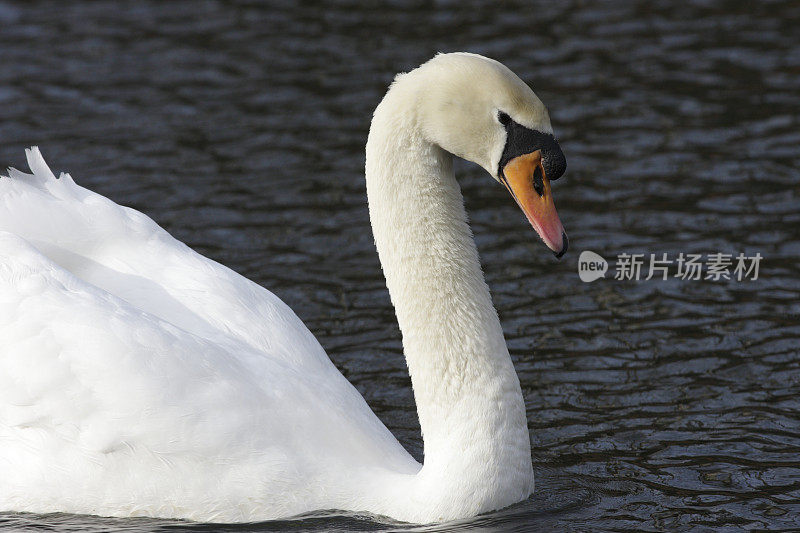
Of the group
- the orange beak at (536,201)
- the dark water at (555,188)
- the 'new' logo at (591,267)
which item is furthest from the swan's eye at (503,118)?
the 'new' logo at (591,267)

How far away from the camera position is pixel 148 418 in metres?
6.08

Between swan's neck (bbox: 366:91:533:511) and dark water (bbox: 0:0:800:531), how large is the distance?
0.26 m

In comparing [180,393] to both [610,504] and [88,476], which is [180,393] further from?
[610,504]

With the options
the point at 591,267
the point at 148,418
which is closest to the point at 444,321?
the point at 148,418

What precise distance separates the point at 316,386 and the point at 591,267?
11.5 feet

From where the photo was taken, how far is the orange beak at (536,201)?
609 centimetres

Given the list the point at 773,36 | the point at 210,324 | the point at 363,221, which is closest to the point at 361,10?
the point at 773,36

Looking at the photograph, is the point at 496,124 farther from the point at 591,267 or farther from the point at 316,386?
the point at 591,267

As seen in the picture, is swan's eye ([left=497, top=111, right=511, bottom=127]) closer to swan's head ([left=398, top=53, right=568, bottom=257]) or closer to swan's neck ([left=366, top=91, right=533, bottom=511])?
swan's head ([left=398, top=53, right=568, bottom=257])

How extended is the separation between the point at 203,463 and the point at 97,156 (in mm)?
5966

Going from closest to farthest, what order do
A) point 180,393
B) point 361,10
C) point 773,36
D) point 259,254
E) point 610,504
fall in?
point 180,393 < point 610,504 < point 259,254 < point 773,36 < point 361,10

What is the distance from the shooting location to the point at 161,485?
618cm

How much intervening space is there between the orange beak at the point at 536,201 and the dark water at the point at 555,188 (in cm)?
122

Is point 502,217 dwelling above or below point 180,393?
above
